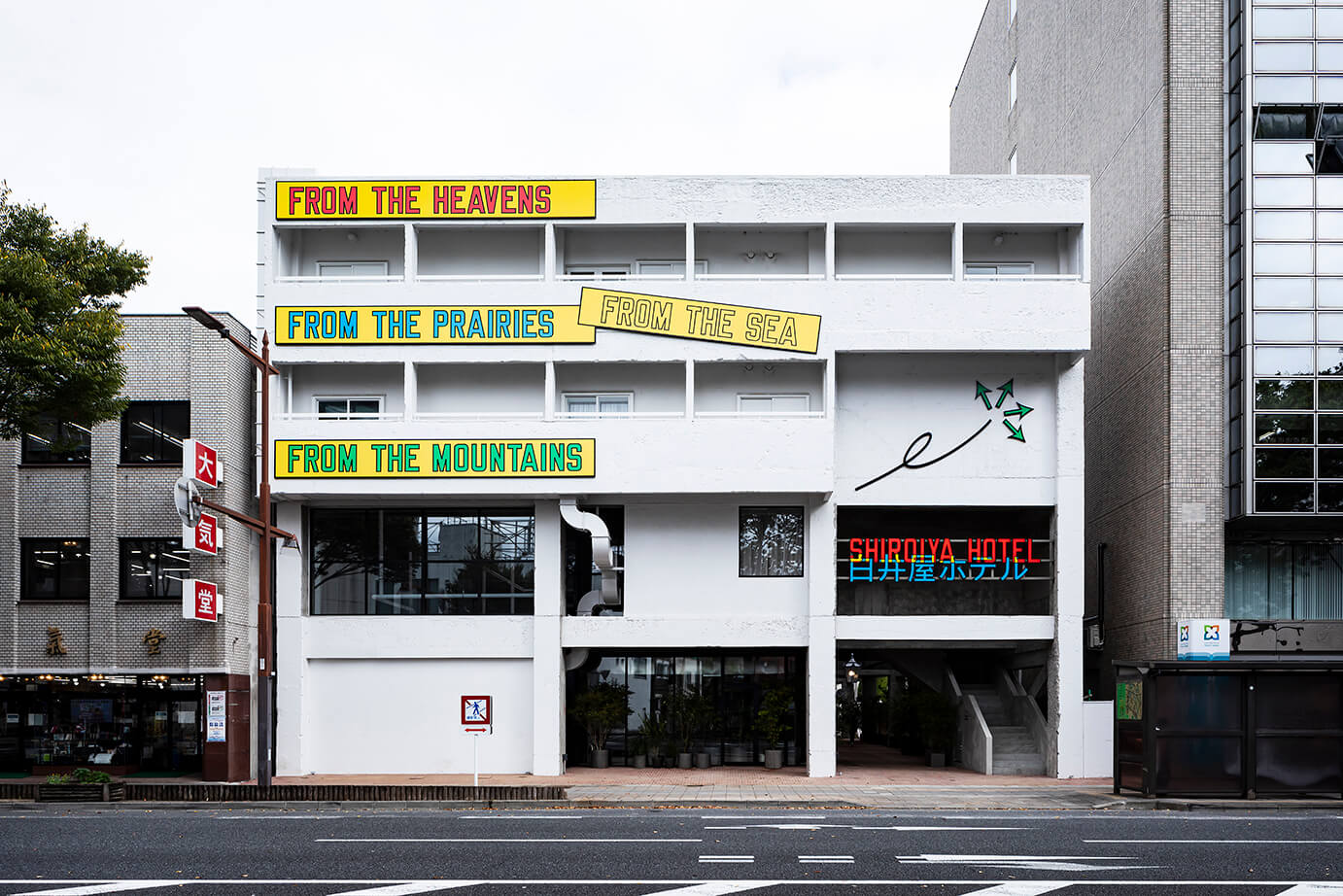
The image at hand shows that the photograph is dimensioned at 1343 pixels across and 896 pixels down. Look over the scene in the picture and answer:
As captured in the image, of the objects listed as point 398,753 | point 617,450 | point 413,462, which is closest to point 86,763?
point 398,753

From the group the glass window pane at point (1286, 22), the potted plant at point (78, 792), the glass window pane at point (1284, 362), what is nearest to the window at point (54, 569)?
the potted plant at point (78, 792)

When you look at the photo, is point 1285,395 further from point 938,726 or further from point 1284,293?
point 938,726

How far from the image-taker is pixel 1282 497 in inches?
1092

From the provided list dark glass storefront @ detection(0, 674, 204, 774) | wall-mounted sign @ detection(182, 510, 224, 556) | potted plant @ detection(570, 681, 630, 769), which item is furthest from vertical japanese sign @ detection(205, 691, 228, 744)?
potted plant @ detection(570, 681, 630, 769)

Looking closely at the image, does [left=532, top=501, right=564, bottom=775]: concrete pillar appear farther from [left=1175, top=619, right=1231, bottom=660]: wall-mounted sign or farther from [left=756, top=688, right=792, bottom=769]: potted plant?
[left=1175, top=619, right=1231, bottom=660]: wall-mounted sign

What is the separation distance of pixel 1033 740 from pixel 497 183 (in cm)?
1755

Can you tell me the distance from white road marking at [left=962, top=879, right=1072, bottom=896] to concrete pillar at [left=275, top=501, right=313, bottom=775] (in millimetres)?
20565

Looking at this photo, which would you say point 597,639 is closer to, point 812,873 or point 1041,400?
point 1041,400

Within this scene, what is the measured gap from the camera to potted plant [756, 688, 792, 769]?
30.5 metres

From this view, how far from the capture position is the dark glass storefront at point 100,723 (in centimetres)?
2908

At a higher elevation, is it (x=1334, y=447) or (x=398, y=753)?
(x=1334, y=447)

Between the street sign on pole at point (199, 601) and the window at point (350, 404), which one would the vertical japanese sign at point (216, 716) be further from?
the window at point (350, 404)

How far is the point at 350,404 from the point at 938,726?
1583 cm

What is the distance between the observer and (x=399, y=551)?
3033 cm
